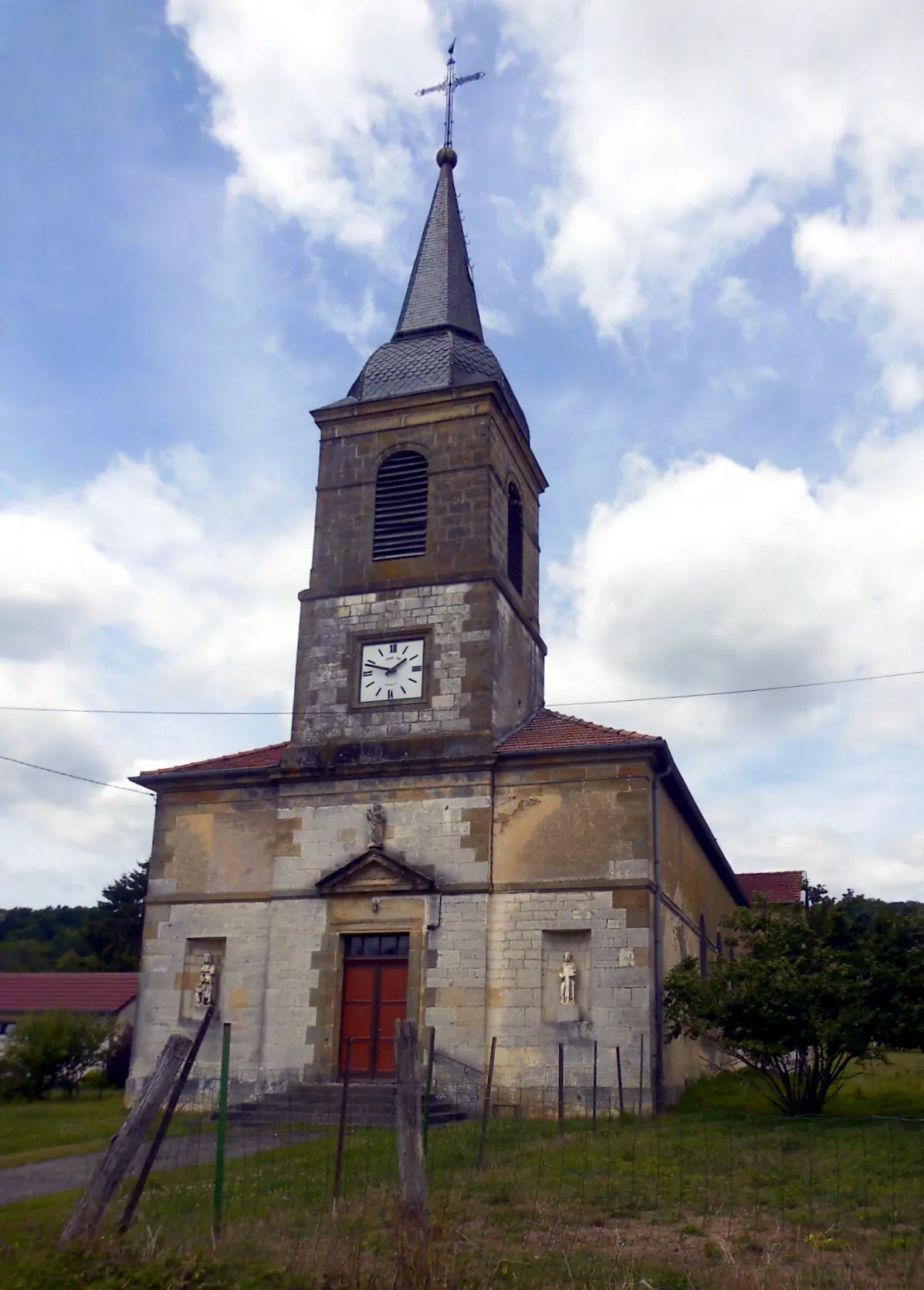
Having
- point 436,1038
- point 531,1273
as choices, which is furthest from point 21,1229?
point 436,1038

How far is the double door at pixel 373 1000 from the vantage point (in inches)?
765

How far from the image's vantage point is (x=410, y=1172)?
8.58 m

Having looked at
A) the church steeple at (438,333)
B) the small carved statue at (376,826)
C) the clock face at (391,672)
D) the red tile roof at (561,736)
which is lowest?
the small carved statue at (376,826)

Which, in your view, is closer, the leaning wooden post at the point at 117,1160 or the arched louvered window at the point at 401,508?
the leaning wooden post at the point at 117,1160

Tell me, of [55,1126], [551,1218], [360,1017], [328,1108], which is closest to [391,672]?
[360,1017]

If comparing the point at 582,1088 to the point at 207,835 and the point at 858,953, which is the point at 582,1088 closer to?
the point at 858,953

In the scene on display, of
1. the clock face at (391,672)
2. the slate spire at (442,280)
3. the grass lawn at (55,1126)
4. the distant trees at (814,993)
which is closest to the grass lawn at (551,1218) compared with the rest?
the distant trees at (814,993)

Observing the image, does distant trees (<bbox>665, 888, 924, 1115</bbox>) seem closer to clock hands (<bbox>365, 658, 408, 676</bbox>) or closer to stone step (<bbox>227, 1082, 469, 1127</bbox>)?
stone step (<bbox>227, 1082, 469, 1127</bbox>)

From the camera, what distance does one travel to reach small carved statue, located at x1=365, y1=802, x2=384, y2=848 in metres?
20.4

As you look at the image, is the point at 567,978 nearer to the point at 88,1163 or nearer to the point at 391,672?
the point at 391,672

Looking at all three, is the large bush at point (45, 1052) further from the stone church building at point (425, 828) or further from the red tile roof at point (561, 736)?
the red tile roof at point (561, 736)

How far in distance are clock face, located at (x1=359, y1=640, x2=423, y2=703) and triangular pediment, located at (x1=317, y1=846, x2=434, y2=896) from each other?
2825mm

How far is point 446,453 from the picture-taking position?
23.1 m

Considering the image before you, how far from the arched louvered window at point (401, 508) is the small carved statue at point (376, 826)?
16.0ft
